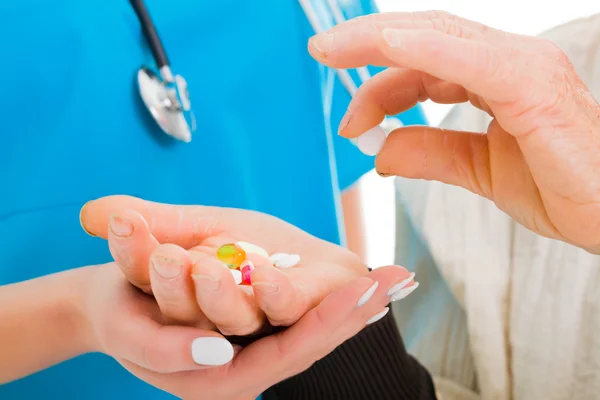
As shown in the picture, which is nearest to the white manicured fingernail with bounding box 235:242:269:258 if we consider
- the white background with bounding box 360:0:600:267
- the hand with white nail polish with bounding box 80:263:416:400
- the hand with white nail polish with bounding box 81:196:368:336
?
the hand with white nail polish with bounding box 81:196:368:336

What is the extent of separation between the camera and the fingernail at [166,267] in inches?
11.5

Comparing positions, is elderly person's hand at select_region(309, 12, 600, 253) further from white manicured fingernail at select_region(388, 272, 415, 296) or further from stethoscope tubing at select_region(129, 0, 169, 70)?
stethoscope tubing at select_region(129, 0, 169, 70)

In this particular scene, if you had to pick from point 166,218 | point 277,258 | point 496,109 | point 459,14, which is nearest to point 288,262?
point 277,258

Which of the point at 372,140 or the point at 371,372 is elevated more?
the point at 372,140

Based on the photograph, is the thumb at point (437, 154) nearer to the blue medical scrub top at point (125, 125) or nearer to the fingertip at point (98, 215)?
the fingertip at point (98, 215)

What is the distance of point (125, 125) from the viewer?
0.66 m

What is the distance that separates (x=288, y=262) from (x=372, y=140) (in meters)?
0.14

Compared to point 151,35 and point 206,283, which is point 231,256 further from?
point 151,35

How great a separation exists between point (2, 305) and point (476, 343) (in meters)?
0.56

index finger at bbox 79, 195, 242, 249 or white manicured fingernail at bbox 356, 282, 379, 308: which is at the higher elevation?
index finger at bbox 79, 195, 242, 249

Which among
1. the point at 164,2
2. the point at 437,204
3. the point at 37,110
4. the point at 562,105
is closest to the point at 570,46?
the point at 437,204

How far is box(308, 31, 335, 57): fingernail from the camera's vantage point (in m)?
0.34

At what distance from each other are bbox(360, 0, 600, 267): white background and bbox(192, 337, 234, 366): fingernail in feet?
2.70

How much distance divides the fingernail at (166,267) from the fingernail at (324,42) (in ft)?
0.57
